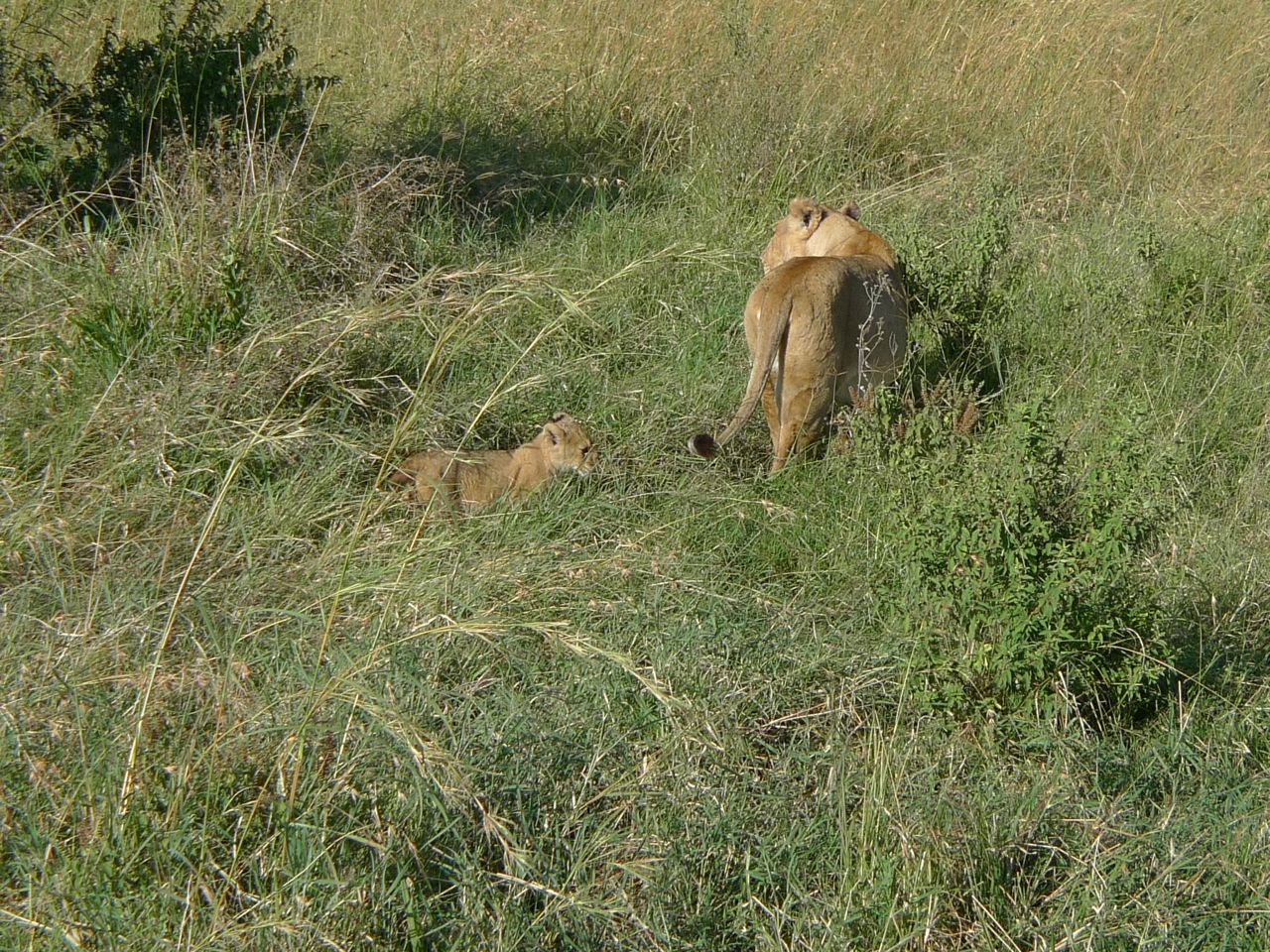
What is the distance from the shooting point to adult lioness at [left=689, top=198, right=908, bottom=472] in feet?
15.9

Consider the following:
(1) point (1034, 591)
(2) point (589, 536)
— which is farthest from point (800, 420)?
(1) point (1034, 591)

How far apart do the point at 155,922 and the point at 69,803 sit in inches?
13.3

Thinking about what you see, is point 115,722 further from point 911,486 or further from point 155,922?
point 911,486

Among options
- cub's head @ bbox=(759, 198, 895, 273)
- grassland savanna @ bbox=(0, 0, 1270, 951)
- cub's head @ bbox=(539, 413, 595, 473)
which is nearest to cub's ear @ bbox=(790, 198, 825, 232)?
cub's head @ bbox=(759, 198, 895, 273)

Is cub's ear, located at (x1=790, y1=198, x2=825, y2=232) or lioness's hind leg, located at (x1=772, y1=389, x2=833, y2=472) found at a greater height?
cub's ear, located at (x1=790, y1=198, x2=825, y2=232)

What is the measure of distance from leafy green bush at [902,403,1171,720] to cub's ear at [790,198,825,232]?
221 cm

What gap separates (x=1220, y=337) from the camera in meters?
6.11

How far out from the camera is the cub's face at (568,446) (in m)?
4.75

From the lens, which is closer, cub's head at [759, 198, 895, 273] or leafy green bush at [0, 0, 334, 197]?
cub's head at [759, 198, 895, 273]

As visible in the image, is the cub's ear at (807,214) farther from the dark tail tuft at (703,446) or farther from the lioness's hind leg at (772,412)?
the dark tail tuft at (703,446)

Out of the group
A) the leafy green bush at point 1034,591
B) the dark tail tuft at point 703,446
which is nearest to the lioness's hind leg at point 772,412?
the dark tail tuft at point 703,446

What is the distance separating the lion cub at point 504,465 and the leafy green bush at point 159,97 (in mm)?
1861

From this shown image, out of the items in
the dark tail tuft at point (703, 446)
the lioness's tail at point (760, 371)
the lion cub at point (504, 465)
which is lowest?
the lion cub at point (504, 465)

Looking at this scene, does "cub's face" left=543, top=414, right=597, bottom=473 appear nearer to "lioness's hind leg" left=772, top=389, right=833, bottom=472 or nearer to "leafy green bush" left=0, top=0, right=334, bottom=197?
"lioness's hind leg" left=772, top=389, right=833, bottom=472
